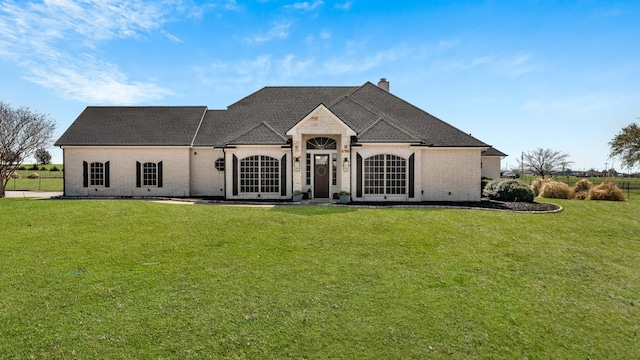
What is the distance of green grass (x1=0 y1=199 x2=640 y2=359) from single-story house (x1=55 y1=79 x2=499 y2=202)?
24.5 ft

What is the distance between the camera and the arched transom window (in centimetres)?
1920

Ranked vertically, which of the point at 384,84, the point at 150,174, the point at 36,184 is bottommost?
the point at 36,184

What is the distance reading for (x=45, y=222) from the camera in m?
10.9

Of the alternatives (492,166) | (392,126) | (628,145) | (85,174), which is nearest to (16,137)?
(85,174)

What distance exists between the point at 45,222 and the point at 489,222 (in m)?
16.3

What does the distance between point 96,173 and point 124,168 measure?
2000 mm

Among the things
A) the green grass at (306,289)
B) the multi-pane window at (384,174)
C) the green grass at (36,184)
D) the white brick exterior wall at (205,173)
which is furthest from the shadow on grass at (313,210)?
the green grass at (36,184)

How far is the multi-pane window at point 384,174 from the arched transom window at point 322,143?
221 cm

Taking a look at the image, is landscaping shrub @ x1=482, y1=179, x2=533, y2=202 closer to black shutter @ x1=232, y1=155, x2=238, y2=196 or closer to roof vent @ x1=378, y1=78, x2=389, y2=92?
roof vent @ x1=378, y1=78, x2=389, y2=92

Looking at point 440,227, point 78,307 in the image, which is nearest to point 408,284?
point 440,227

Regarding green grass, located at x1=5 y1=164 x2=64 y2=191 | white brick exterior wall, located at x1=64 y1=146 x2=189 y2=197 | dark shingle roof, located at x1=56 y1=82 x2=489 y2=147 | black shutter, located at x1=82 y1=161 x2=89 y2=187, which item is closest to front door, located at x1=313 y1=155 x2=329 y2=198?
dark shingle roof, located at x1=56 y1=82 x2=489 y2=147

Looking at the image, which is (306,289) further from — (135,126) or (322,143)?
(135,126)

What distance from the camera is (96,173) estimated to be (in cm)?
2208

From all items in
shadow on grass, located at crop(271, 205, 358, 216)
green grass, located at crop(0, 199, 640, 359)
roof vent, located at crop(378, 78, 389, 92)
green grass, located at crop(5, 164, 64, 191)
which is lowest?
green grass, located at crop(0, 199, 640, 359)
